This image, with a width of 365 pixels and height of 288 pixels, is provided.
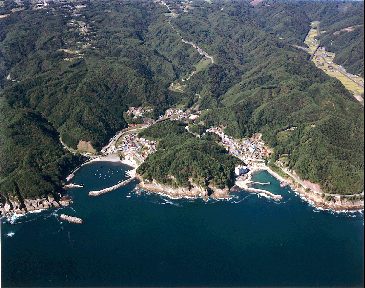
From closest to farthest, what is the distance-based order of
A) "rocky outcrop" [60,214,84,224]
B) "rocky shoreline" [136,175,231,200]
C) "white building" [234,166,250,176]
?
"rocky outcrop" [60,214,84,224] → "rocky shoreline" [136,175,231,200] → "white building" [234,166,250,176]

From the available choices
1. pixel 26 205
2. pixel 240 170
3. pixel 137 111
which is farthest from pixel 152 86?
pixel 26 205

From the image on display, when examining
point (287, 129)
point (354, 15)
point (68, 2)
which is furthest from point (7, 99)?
point (354, 15)

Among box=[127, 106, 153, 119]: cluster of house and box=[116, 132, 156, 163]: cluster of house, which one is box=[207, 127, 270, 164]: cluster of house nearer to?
box=[116, 132, 156, 163]: cluster of house

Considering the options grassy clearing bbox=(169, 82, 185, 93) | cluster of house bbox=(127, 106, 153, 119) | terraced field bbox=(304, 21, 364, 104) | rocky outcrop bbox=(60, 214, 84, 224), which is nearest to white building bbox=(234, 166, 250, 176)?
rocky outcrop bbox=(60, 214, 84, 224)

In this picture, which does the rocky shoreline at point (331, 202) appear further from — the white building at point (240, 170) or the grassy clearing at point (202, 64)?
the grassy clearing at point (202, 64)

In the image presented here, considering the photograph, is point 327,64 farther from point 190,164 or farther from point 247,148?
point 190,164

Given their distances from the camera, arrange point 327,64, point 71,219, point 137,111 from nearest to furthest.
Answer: point 71,219 < point 137,111 < point 327,64

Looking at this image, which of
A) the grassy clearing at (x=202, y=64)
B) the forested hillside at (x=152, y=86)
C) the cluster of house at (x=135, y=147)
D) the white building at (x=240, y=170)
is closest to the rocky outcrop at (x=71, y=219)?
the forested hillside at (x=152, y=86)
